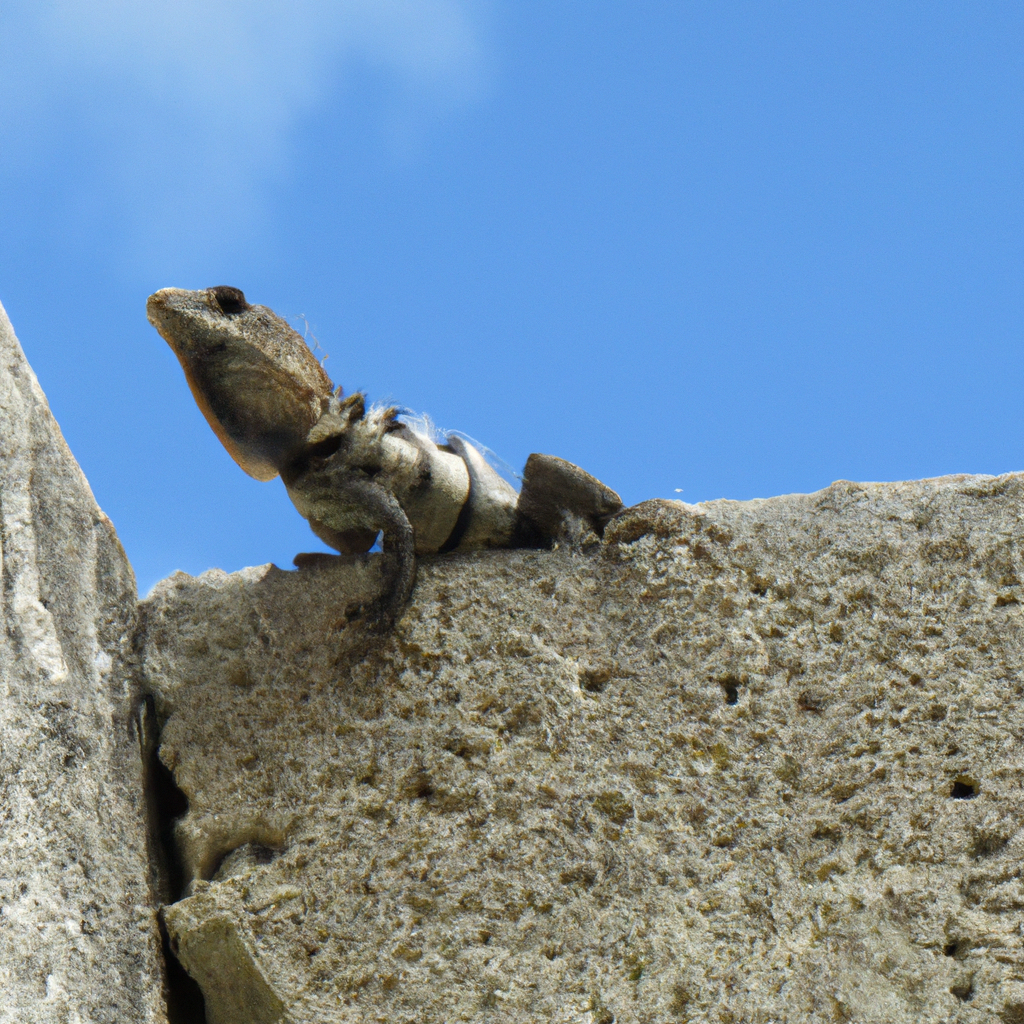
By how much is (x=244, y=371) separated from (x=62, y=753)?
103 centimetres

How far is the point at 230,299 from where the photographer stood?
313 centimetres

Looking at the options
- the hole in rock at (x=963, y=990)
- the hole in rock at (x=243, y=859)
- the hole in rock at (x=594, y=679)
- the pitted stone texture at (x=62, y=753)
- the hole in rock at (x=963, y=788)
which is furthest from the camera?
the hole in rock at (x=594, y=679)

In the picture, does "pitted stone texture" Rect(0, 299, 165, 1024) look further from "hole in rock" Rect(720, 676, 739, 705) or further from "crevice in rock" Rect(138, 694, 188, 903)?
"hole in rock" Rect(720, 676, 739, 705)

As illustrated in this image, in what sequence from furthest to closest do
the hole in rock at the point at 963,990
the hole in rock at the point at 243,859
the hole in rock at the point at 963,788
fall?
1. the hole in rock at the point at 243,859
2. the hole in rock at the point at 963,788
3. the hole in rock at the point at 963,990

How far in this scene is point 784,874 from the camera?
9.05 ft

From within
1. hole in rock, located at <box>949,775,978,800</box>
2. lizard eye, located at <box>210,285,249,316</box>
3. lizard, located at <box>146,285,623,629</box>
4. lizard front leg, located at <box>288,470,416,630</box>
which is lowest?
hole in rock, located at <box>949,775,978,800</box>

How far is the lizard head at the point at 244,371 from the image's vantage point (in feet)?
10.0

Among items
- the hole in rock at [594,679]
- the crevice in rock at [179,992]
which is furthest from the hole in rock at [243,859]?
the hole in rock at [594,679]

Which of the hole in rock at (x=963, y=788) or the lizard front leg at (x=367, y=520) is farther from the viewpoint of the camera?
the lizard front leg at (x=367, y=520)

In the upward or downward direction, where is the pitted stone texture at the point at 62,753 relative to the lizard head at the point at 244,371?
downward

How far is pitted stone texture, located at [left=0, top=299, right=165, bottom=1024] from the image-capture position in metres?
2.71

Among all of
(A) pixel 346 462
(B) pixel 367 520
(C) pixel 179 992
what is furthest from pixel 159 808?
(A) pixel 346 462

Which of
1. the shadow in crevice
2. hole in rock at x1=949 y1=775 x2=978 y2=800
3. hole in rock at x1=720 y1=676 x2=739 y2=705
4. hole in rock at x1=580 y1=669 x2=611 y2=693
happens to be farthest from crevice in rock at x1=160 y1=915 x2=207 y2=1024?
hole in rock at x1=949 y1=775 x2=978 y2=800

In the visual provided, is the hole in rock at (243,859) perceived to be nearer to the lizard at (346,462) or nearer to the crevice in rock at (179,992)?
the crevice in rock at (179,992)
